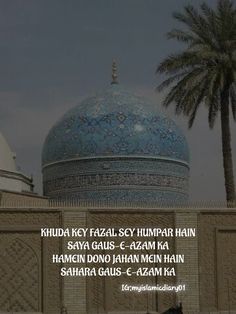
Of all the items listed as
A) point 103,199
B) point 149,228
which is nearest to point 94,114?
point 103,199

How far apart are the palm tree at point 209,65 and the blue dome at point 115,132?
450 centimetres

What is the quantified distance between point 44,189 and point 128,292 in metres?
9.47

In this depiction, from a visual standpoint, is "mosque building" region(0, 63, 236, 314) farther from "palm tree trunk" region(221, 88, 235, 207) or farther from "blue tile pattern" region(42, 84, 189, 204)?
"blue tile pattern" region(42, 84, 189, 204)

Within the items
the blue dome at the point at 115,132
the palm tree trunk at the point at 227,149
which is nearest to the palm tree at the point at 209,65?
the palm tree trunk at the point at 227,149

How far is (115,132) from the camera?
79.8 feet

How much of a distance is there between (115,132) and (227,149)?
17.6 feet

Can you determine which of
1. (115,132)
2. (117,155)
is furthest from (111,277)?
(115,132)

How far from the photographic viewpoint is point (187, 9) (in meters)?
19.5

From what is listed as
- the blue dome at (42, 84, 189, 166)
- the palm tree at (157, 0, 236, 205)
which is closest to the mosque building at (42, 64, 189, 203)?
the blue dome at (42, 84, 189, 166)

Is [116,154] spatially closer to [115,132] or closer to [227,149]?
[115,132]

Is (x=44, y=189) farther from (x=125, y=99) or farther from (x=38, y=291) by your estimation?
(x=38, y=291)

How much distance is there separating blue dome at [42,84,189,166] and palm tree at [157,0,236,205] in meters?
4.50

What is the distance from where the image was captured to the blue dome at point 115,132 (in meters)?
24.3

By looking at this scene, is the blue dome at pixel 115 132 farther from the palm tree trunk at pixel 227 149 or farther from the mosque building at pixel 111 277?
the mosque building at pixel 111 277
